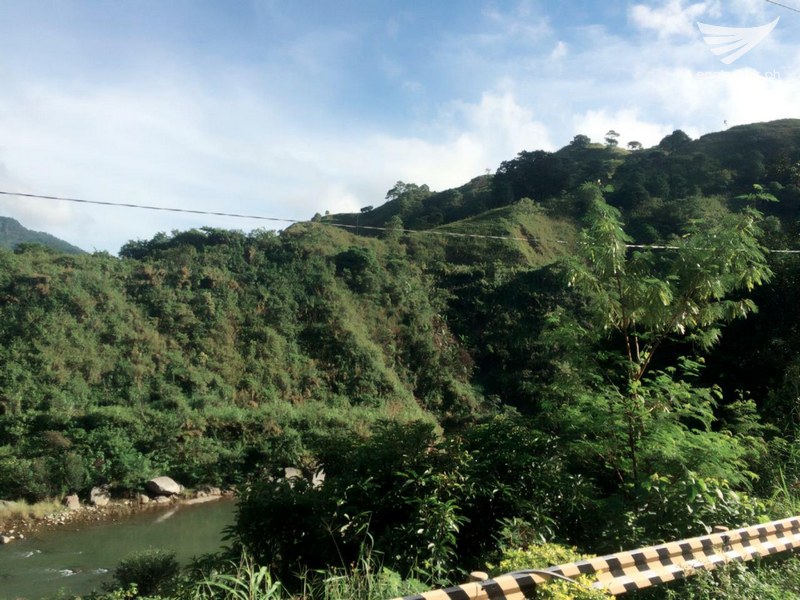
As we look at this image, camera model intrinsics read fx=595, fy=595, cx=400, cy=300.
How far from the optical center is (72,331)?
20.8m

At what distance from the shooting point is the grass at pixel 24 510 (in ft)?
46.8

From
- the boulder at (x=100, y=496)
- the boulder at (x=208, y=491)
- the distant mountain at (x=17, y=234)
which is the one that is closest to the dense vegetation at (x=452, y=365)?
the boulder at (x=100, y=496)

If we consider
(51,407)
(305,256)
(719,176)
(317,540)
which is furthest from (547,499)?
(719,176)

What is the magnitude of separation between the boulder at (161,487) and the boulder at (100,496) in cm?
105

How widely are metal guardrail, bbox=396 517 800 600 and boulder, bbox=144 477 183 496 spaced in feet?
54.0

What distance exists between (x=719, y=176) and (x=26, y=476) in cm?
3931

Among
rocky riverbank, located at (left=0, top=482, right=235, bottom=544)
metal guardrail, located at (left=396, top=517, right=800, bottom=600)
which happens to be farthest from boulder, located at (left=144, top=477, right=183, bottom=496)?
metal guardrail, located at (left=396, top=517, right=800, bottom=600)

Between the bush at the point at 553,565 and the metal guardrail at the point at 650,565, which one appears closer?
the metal guardrail at the point at 650,565

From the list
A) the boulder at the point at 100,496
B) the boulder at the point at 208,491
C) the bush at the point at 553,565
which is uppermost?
the bush at the point at 553,565

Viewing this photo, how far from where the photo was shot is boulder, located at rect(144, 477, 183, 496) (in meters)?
16.8

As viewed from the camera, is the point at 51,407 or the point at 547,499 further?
the point at 51,407

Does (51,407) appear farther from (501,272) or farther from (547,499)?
(501,272)

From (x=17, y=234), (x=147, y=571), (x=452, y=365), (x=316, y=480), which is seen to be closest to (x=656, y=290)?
(x=316, y=480)

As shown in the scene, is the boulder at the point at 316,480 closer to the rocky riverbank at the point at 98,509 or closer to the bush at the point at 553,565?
the bush at the point at 553,565
